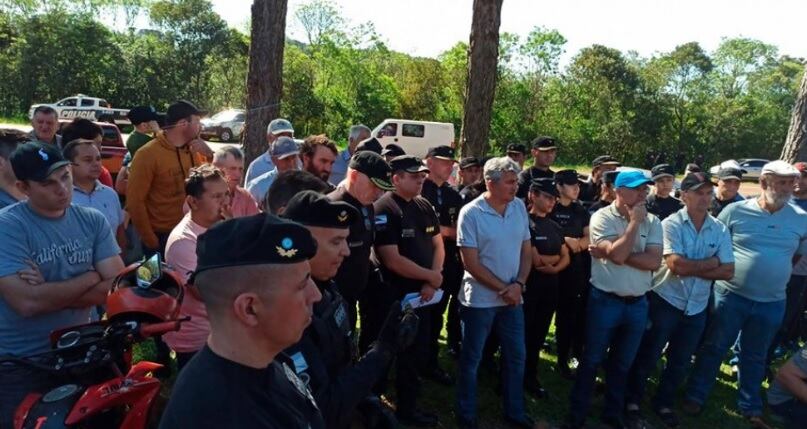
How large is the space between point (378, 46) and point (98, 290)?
38.4 m

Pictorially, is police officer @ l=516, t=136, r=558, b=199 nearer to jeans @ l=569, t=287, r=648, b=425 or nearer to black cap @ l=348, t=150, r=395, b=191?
jeans @ l=569, t=287, r=648, b=425

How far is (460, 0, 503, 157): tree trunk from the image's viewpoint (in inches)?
260

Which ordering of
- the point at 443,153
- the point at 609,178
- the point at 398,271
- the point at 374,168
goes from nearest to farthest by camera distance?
the point at 374,168, the point at 398,271, the point at 609,178, the point at 443,153

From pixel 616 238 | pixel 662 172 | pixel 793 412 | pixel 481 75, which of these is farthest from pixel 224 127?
pixel 793 412

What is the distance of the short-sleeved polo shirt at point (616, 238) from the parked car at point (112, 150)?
10583mm

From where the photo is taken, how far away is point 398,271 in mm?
4137

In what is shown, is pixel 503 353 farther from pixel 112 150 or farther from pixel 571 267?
pixel 112 150

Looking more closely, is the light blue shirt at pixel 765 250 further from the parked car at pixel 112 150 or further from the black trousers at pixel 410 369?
the parked car at pixel 112 150

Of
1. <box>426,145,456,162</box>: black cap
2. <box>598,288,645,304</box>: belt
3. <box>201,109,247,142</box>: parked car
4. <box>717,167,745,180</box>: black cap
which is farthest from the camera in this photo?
<box>201,109,247,142</box>: parked car

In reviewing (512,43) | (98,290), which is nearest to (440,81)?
(512,43)

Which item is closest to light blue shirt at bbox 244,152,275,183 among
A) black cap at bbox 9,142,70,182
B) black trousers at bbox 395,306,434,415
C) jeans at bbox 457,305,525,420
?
black trousers at bbox 395,306,434,415

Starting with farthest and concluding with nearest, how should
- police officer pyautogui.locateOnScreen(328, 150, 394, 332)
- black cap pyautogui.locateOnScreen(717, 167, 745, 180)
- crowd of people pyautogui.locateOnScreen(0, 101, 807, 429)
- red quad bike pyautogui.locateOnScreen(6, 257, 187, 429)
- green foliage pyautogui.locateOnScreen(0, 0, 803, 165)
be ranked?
green foliage pyautogui.locateOnScreen(0, 0, 803, 165)
black cap pyautogui.locateOnScreen(717, 167, 745, 180)
police officer pyautogui.locateOnScreen(328, 150, 394, 332)
red quad bike pyautogui.locateOnScreen(6, 257, 187, 429)
crowd of people pyautogui.locateOnScreen(0, 101, 807, 429)

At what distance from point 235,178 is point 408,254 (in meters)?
1.56

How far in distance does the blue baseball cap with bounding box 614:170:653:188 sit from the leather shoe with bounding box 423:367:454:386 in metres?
2.22
